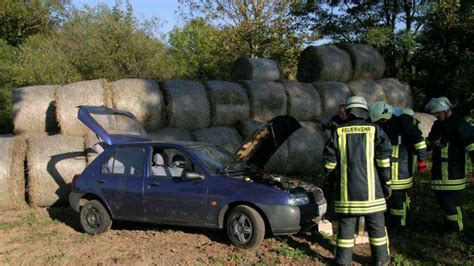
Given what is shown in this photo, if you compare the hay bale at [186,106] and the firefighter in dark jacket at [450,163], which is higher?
the hay bale at [186,106]

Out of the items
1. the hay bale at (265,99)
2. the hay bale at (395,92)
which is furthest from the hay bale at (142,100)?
the hay bale at (395,92)

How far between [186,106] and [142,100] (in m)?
1.02

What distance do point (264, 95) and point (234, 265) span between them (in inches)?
251

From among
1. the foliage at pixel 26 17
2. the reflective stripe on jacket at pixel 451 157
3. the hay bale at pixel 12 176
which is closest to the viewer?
the reflective stripe on jacket at pixel 451 157

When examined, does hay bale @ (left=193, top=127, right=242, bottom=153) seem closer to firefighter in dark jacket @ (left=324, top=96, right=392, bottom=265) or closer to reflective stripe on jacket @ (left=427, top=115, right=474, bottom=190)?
reflective stripe on jacket @ (left=427, top=115, right=474, bottom=190)

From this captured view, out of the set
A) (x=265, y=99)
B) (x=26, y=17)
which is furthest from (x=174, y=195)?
(x=26, y=17)

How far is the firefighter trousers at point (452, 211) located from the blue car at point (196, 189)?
5.62ft

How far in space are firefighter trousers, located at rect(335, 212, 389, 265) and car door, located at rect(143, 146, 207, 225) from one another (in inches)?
77.6

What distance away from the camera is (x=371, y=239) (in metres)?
5.44

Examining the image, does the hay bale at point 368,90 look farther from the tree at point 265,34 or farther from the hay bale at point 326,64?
the tree at point 265,34

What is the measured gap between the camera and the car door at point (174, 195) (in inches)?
259

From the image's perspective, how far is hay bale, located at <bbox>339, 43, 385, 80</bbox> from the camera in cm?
1347

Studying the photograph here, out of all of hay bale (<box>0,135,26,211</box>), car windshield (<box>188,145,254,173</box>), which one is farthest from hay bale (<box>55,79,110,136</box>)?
car windshield (<box>188,145,254,173</box>)

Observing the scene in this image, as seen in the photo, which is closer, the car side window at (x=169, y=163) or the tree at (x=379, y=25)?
the car side window at (x=169, y=163)
